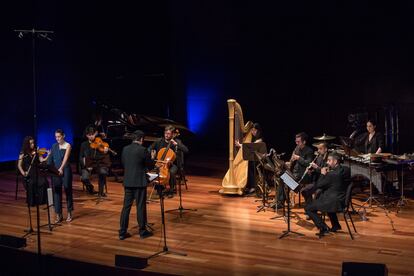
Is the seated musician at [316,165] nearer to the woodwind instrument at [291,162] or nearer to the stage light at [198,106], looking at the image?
the woodwind instrument at [291,162]

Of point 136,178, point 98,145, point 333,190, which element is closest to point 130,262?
point 136,178

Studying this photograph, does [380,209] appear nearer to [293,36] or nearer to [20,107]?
[293,36]

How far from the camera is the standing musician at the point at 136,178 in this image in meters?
8.11

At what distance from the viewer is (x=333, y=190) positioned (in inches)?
317

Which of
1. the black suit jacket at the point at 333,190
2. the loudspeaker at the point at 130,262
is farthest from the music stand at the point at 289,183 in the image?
the loudspeaker at the point at 130,262

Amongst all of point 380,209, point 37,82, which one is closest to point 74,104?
point 37,82

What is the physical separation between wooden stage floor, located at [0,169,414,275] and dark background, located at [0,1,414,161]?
13.9ft

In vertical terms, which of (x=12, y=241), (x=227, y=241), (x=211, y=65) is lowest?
(x=227, y=241)

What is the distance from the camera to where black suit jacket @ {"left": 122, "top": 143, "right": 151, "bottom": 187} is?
8.09m

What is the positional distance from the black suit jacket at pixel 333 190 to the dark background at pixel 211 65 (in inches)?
215

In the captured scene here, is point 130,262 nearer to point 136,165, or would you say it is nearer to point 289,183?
point 136,165

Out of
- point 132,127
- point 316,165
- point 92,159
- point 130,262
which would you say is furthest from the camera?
point 132,127

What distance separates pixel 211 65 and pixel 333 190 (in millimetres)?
8902

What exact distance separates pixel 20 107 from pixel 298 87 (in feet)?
20.8
